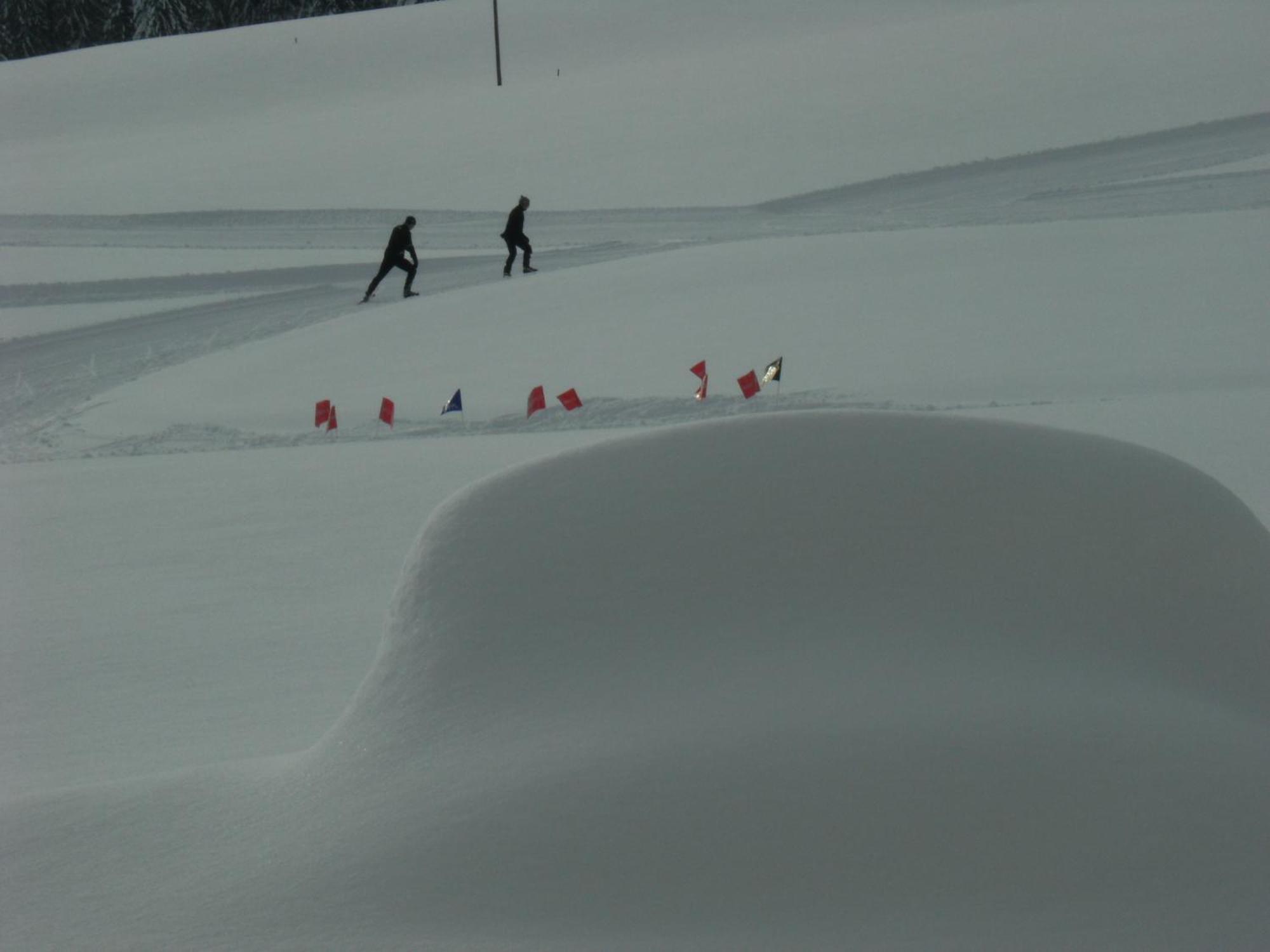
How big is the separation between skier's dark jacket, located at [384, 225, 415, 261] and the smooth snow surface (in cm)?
64

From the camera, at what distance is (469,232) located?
2052cm

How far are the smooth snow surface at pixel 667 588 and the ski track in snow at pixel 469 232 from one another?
13 cm

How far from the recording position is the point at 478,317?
15.3m

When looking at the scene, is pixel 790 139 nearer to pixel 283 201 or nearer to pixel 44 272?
pixel 283 201

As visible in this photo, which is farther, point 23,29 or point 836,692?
point 23,29

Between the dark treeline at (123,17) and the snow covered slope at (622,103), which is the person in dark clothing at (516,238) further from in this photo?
the dark treeline at (123,17)

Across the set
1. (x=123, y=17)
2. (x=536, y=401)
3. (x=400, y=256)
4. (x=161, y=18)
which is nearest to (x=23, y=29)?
(x=123, y=17)

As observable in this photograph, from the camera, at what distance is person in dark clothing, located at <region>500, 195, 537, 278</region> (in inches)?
664

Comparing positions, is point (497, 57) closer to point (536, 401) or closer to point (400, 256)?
point (400, 256)

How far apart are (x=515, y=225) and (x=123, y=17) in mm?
44007

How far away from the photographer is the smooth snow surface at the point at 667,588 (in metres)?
2.76

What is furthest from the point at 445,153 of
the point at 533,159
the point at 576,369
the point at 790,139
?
the point at 576,369

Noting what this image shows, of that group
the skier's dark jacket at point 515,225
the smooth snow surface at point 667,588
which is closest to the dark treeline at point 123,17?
the smooth snow surface at point 667,588

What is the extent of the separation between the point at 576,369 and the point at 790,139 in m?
11.5
